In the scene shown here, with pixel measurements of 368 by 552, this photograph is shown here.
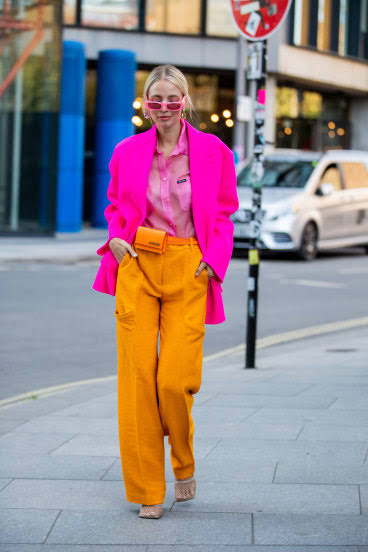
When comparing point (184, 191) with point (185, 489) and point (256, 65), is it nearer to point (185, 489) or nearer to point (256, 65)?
point (185, 489)

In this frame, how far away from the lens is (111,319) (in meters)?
10.9

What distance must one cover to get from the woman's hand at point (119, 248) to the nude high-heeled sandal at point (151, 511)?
3.24ft

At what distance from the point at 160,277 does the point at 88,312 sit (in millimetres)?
7185

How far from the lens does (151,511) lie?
164 inches

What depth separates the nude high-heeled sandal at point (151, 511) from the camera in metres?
4.16

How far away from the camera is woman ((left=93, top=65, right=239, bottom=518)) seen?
4.21 metres

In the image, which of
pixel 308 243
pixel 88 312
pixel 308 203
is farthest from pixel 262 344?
pixel 308 203

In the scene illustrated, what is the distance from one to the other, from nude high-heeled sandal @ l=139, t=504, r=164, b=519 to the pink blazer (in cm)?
80

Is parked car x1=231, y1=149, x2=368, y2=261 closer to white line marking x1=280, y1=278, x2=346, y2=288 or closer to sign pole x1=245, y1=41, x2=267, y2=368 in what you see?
white line marking x1=280, y1=278, x2=346, y2=288

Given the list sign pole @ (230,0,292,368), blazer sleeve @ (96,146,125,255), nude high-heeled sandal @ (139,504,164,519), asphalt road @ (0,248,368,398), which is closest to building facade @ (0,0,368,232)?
asphalt road @ (0,248,368,398)

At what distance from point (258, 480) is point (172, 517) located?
610mm

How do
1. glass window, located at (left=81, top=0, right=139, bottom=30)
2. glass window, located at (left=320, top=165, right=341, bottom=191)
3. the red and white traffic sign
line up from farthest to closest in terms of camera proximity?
glass window, located at (left=81, top=0, right=139, bottom=30), glass window, located at (left=320, top=165, right=341, bottom=191), the red and white traffic sign

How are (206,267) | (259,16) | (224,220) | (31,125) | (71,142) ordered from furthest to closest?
1. (71,142)
2. (31,125)
3. (259,16)
4. (224,220)
5. (206,267)

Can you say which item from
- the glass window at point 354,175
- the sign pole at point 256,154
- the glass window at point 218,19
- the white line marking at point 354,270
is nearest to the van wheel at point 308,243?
the white line marking at point 354,270
